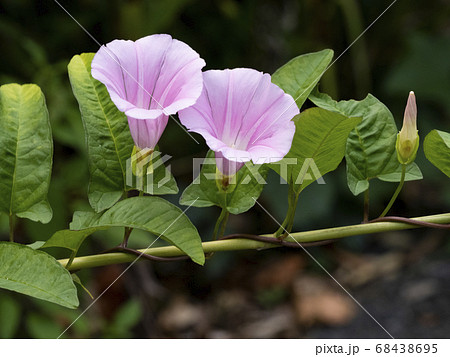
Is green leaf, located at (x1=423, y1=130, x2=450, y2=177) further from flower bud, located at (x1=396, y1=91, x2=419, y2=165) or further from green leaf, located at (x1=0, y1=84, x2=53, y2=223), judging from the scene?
green leaf, located at (x1=0, y1=84, x2=53, y2=223)

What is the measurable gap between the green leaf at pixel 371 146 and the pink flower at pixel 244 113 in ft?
0.40

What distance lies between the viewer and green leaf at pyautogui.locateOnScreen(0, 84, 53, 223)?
2.38ft

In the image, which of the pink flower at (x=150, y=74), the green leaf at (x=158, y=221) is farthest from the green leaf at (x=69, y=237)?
the pink flower at (x=150, y=74)

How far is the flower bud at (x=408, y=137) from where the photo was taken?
2.35 ft

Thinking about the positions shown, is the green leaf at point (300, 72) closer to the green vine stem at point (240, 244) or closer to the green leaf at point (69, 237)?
the green vine stem at point (240, 244)

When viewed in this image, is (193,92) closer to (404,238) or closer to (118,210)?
(118,210)

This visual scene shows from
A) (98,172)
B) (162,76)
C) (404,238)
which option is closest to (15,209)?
(98,172)

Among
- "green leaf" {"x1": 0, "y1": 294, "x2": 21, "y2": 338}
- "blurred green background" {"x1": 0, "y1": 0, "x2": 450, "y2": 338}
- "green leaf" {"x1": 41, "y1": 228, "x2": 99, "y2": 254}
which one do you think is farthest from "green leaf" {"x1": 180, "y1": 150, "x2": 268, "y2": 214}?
"blurred green background" {"x1": 0, "y1": 0, "x2": 450, "y2": 338}

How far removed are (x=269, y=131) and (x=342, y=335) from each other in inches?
67.3

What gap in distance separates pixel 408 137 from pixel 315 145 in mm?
136

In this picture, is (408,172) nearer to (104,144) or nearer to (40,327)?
(104,144)

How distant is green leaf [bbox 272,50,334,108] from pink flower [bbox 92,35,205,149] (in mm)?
147

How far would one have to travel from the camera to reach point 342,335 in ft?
7.21

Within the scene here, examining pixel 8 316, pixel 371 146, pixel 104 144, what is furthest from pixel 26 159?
pixel 8 316
